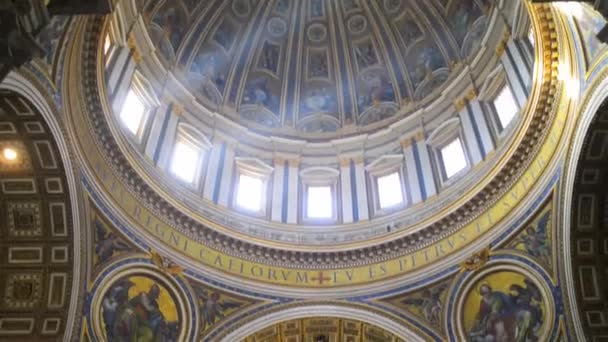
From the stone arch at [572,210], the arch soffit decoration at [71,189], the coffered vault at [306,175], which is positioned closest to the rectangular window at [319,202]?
the coffered vault at [306,175]

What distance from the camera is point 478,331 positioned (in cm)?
1919

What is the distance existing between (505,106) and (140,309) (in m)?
13.2

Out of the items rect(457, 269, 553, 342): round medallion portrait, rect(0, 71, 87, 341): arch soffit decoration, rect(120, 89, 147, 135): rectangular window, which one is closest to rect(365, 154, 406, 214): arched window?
rect(457, 269, 553, 342): round medallion portrait

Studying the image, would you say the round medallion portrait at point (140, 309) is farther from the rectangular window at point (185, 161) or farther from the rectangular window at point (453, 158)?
the rectangular window at point (453, 158)

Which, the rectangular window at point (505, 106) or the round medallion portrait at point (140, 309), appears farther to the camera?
the rectangular window at point (505, 106)

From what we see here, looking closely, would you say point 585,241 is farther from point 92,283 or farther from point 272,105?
point 272,105

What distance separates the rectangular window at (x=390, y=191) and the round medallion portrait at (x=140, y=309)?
822cm

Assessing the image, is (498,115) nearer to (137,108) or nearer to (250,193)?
(250,193)

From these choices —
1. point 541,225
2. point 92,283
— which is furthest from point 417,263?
point 92,283

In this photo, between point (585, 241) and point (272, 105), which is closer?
point (585, 241)

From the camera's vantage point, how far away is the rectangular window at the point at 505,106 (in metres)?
21.2

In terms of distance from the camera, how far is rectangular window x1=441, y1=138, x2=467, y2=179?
2259cm

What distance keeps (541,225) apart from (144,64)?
14.1 meters

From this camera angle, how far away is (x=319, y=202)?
2434cm
